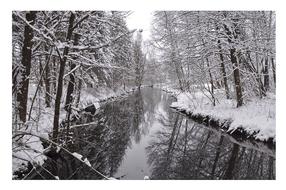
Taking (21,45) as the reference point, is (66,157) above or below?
below

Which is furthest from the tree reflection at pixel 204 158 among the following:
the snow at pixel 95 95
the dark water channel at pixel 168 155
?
the snow at pixel 95 95

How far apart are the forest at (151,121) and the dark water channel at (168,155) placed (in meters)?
0.03

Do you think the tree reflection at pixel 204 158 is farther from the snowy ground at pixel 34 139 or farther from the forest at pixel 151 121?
the snowy ground at pixel 34 139

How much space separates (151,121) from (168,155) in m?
6.37

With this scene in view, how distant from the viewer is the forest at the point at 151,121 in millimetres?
5426

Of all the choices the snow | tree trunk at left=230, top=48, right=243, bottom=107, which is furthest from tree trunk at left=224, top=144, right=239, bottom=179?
the snow

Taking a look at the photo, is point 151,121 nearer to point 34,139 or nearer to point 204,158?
point 204,158

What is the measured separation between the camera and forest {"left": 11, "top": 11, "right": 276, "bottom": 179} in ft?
17.8

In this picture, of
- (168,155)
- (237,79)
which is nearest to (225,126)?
(237,79)
